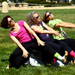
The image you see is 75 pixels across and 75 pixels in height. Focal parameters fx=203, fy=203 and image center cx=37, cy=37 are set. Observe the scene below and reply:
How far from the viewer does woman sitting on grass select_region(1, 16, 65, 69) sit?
4.42m

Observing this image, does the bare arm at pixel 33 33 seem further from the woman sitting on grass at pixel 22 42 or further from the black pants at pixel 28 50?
the black pants at pixel 28 50

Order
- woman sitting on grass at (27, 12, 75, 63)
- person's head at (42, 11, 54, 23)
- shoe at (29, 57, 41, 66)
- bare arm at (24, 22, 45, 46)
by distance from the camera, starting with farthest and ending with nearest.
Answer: person's head at (42, 11, 54, 23) → shoe at (29, 57, 41, 66) → woman sitting on grass at (27, 12, 75, 63) → bare arm at (24, 22, 45, 46)

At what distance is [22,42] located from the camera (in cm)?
468

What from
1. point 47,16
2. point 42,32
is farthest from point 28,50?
point 47,16

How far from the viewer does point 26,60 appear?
4.89 meters

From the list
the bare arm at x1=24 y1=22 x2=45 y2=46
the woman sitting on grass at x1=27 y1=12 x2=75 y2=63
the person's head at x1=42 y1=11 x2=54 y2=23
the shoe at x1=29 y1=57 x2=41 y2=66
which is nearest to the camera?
the bare arm at x1=24 y1=22 x2=45 y2=46

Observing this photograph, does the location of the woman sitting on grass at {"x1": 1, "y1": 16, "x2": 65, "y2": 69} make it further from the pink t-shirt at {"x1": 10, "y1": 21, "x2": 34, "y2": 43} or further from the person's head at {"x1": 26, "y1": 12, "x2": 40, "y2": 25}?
the person's head at {"x1": 26, "y1": 12, "x2": 40, "y2": 25}

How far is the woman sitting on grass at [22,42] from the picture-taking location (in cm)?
442

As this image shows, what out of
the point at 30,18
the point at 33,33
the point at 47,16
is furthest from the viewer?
the point at 47,16

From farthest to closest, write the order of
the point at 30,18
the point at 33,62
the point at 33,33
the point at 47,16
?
the point at 47,16 → the point at 33,62 → the point at 30,18 → the point at 33,33

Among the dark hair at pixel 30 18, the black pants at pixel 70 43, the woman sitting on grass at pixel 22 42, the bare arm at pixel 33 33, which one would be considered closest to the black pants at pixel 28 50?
the woman sitting on grass at pixel 22 42

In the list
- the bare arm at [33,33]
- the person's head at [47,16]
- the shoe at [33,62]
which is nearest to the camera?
the bare arm at [33,33]

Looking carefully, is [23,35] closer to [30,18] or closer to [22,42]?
[22,42]

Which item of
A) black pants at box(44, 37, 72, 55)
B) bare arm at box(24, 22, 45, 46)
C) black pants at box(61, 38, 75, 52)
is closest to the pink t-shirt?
bare arm at box(24, 22, 45, 46)
